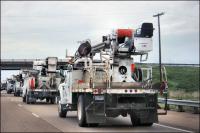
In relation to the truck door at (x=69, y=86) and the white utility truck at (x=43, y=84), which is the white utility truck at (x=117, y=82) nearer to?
the truck door at (x=69, y=86)

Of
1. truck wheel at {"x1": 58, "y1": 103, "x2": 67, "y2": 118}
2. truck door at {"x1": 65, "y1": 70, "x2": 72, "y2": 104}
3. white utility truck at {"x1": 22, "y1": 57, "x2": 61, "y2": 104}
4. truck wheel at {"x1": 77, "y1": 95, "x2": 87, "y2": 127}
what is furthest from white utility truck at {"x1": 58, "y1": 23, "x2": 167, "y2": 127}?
white utility truck at {"x1": 22, "y1": 57, "x2": 61, "y2": 104}

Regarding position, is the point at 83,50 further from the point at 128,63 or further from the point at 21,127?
the point at 21,127

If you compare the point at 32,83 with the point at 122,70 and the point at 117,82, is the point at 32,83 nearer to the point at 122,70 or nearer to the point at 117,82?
the point at 122,70

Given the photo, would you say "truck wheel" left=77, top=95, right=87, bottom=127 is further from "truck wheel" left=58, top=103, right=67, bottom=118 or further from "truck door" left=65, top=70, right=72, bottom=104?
"truck wheel" left=58, top=103, right=67, bottom=118

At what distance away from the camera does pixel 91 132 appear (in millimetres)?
13492

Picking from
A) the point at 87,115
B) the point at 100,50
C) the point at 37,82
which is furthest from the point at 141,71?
the point at 37,82

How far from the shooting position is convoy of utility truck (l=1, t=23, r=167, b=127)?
14.7m

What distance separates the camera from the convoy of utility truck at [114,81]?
48.2 ft

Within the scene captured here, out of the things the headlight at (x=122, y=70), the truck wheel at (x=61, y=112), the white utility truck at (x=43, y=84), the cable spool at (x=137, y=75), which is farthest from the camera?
the white utility truck at (x=43, y=84)

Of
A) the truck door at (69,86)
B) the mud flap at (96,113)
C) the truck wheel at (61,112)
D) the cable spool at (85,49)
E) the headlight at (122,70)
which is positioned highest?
the cable spool at (85,49)

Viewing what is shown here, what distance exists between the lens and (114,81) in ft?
50.6

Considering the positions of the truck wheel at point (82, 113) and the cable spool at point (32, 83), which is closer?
the truck wheel at point (82, 113)

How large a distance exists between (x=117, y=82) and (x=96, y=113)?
135 cm

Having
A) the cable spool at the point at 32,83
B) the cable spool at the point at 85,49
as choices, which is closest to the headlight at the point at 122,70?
the cable spool at the point at 85,49
